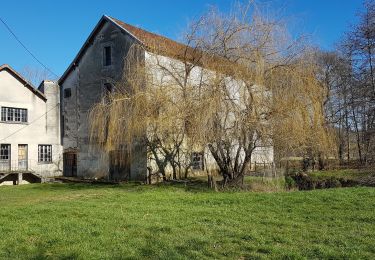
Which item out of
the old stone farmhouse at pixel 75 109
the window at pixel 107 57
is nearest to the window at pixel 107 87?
the old stone farmhouse at pixel 75 109

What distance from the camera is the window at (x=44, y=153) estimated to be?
89.6 feet

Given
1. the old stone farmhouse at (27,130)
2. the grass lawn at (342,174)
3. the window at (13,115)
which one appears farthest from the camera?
the window at (13,115)

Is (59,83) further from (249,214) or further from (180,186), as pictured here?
(249,214)

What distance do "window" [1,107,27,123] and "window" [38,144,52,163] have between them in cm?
215

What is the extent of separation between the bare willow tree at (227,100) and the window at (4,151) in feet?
29.4

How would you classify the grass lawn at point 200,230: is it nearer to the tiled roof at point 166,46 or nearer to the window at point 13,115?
the tiled roof at point 166,46

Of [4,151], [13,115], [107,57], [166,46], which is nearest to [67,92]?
[13,115]

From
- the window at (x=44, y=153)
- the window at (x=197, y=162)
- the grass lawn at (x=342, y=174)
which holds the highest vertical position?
the window at (x=44, y=153)

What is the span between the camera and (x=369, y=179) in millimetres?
20453

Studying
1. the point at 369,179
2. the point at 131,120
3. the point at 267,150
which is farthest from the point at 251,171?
the point at 131,120

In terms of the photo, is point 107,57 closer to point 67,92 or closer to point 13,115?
point 67,92

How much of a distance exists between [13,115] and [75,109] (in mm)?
3913

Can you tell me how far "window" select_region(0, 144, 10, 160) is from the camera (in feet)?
82.6

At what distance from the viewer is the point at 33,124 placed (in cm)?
2698
